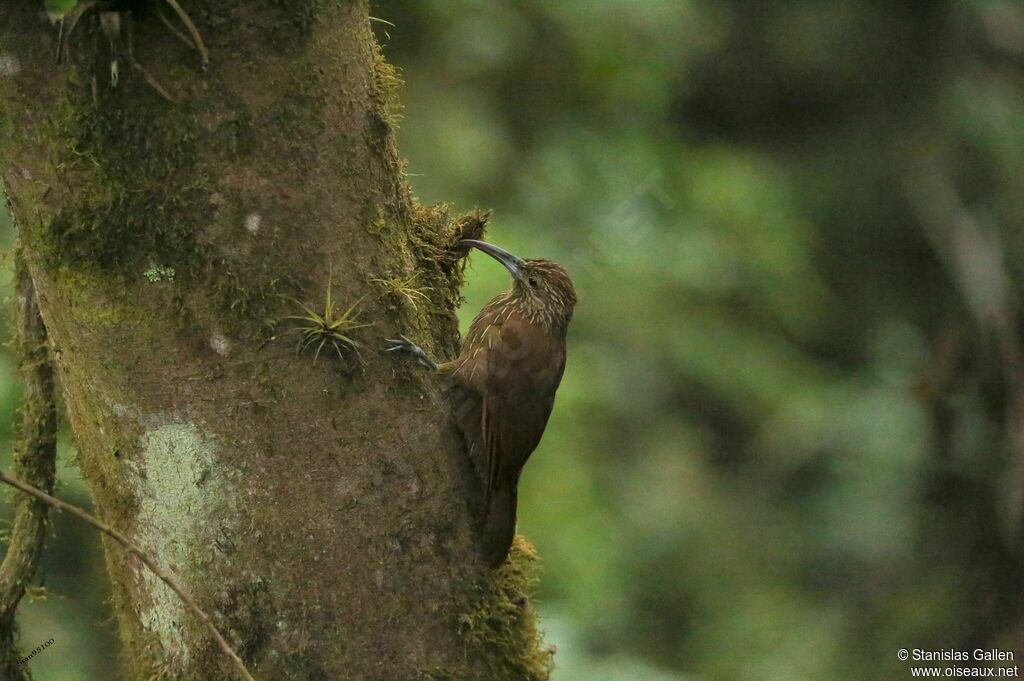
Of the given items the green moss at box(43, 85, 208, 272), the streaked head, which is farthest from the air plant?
the streaked head

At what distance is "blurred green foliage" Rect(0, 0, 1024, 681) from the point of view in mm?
4480

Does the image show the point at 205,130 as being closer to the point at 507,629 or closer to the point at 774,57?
the point at 507,629

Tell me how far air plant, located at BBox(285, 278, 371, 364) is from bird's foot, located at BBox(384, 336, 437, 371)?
89 millimetres

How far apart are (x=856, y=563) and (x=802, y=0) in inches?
140

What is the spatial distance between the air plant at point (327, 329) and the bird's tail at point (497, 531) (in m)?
0.41

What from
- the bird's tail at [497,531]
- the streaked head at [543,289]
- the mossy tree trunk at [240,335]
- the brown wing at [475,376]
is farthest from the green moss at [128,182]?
the streaked head at [543,289]

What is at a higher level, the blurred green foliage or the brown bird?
the brown bird

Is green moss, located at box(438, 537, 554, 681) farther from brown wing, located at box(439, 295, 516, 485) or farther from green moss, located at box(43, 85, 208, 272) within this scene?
green moss, located at box(43, 85, 208, 272)

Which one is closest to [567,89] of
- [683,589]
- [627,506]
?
[627,506]

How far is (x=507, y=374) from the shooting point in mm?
3303

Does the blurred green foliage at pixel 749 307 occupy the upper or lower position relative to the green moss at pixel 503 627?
lower

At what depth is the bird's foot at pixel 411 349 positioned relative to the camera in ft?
7.25

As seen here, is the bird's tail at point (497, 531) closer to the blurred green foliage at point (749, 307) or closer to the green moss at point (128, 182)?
the green moss at point (128, 182)

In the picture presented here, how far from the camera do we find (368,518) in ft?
6.95
